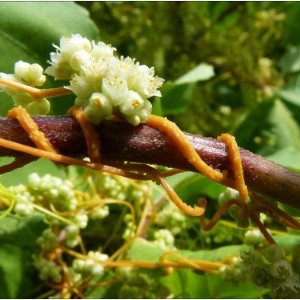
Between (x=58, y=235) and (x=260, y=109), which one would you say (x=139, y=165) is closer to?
(x=58, y=235)

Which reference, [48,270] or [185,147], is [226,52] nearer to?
[48,270]

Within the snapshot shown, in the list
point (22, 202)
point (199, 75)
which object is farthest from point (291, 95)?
point (22, 202)

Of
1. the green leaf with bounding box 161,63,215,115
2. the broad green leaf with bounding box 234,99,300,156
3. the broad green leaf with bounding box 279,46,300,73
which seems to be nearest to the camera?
the green leaf with bounding box 161,63,215,115

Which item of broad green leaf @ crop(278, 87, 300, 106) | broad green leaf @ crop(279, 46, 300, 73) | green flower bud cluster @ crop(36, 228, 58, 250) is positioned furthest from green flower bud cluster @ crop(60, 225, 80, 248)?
broad green leaf @ crop(279, 46, 300, 73)

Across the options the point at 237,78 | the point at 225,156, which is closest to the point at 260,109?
the point at 237,78

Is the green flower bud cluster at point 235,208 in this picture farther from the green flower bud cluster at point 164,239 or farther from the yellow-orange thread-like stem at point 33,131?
the green flower bud cluster at point 164,239

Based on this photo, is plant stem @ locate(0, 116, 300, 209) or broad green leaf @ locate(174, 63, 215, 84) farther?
broad green leaf @ locate(174, 63, 215, 84)

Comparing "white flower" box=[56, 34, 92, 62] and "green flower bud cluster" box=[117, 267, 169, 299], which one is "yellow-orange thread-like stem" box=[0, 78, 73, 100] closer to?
"white flower" box=[56, 34, 92, 62]
